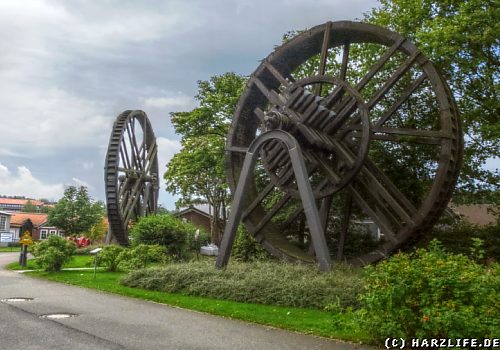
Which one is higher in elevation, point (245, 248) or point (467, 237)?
point (467, 237)

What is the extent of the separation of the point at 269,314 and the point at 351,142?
24.4 feet

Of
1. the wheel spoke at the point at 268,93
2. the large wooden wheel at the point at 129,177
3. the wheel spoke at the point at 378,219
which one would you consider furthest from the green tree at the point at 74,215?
the wheel spoke at the point at 378,219

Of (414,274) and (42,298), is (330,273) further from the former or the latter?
(42,298)

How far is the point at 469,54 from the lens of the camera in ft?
56.6

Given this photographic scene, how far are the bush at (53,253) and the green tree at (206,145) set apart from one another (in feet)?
33.1

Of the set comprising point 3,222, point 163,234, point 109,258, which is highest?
point 3,222

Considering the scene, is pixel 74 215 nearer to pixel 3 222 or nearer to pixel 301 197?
pixel 3 222

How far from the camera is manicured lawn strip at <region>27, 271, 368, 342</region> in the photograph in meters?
7.27

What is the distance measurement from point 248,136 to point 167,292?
7453 millimetres

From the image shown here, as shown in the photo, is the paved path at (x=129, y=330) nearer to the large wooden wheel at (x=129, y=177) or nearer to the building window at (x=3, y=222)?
the large wooden wheel at (x=129, y=177)

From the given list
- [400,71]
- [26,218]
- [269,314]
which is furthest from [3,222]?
[269,314]

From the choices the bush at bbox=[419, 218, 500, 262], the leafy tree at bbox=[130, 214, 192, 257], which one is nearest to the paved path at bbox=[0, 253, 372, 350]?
the bush at bbox=[419, 218, 500, 262]

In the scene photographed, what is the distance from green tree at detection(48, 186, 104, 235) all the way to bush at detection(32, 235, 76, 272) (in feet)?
82.4

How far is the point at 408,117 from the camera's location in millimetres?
18250
